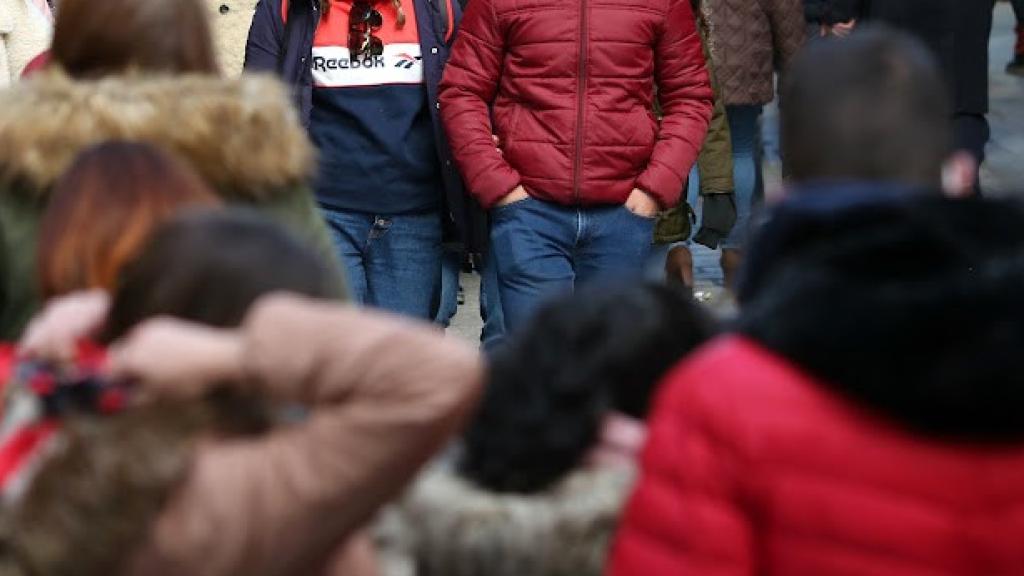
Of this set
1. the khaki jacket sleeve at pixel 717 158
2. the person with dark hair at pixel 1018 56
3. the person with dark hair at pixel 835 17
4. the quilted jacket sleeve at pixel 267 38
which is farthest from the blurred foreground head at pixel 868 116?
the person with dark hair at pixel 1018 56

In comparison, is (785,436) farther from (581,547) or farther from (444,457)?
(444,457)

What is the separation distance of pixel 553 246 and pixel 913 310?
3.56m

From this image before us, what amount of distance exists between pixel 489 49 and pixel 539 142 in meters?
0.34

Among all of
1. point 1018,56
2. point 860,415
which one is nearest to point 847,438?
point 860,415

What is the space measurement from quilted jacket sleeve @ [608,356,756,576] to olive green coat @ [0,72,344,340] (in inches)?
44.4

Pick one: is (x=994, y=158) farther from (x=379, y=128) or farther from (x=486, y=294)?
(x=379, y=128)

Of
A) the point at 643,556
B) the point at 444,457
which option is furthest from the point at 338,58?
the point at 643,556

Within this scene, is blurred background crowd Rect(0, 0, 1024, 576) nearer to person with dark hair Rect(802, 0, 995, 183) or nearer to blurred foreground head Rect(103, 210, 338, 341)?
blurred foreground head Rect(103, 210, 338, 341)

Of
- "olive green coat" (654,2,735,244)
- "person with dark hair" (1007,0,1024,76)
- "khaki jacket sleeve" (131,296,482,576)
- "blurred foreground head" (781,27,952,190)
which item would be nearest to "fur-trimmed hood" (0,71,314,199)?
"khaki jacket sleeve" (131,296,482,576)

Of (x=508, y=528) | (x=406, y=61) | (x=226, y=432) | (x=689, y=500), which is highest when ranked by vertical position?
(x=226, y=432)

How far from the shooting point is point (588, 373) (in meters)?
2.63

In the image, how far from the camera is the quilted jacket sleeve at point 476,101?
5.68 metres

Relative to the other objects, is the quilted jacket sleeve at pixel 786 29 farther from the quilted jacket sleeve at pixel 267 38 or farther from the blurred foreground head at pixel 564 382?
the blurred foreground head at pixel 564 382

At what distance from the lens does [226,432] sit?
2391 millimetres
